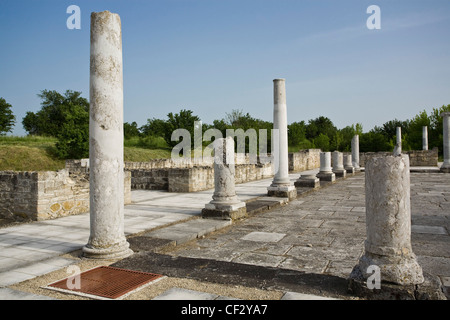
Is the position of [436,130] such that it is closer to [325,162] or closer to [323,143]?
[323,143]

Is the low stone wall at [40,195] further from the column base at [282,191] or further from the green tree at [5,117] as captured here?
the green tree at [5,117]

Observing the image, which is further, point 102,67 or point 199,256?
point 199,256

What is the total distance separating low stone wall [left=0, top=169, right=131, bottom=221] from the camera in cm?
740

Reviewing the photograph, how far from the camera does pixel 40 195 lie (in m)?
7.37

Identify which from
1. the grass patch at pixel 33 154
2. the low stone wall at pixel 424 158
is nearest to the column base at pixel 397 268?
the grass patch at pixel 33 154

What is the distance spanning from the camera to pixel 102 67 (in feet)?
14.9

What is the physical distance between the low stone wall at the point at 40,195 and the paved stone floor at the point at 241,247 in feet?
1.71

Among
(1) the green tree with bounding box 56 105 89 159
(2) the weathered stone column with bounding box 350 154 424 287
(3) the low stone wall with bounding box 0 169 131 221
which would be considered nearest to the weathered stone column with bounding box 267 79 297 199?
(3) the low stone wall with bounding box 0 169 131 221

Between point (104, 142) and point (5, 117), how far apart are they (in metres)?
43.8

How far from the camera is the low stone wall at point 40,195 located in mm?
7402
